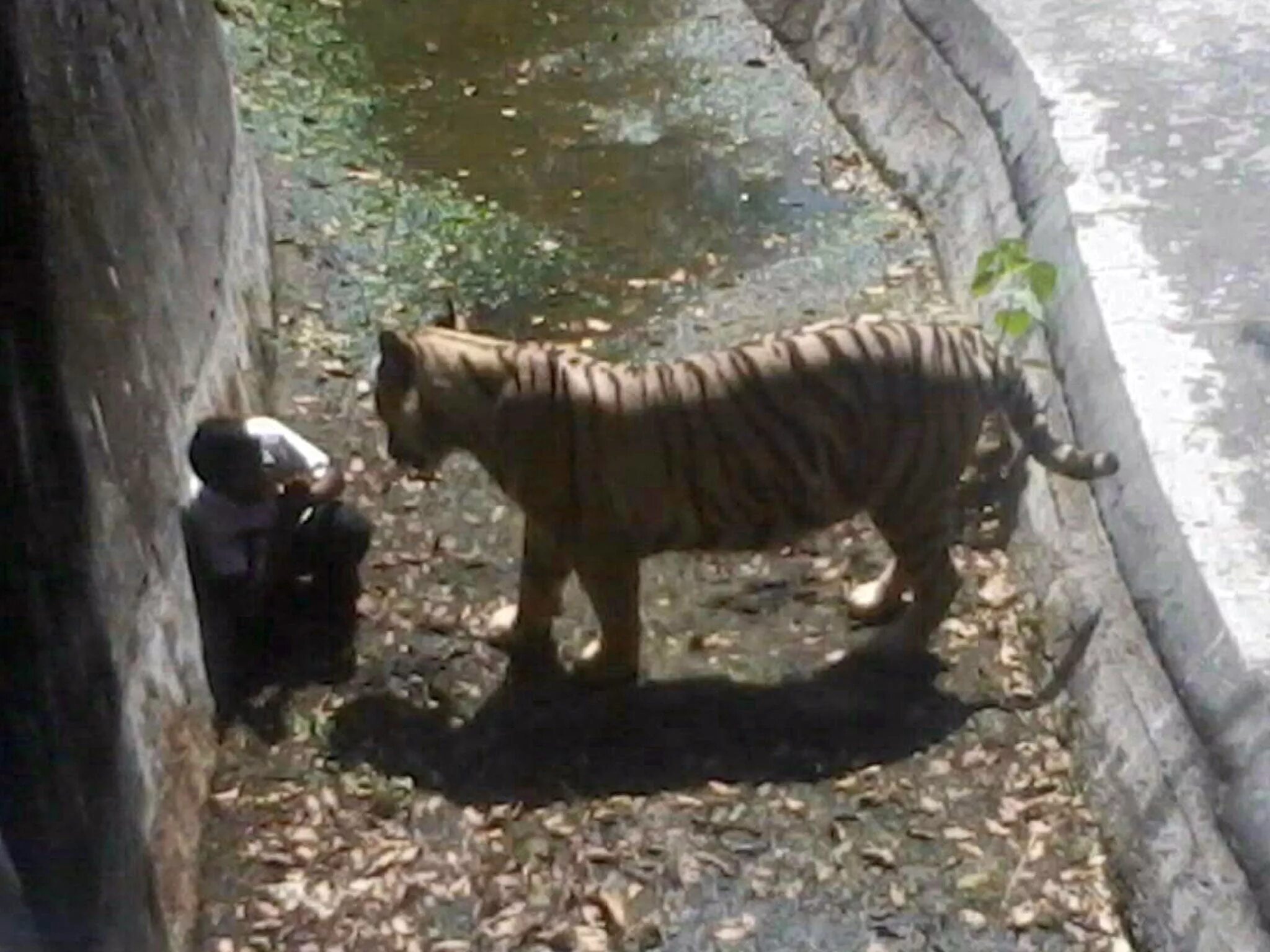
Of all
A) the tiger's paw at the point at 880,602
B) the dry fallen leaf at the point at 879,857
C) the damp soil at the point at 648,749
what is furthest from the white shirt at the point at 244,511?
the dry fallen leaf at the point at 879,857

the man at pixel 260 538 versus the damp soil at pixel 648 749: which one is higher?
the man at pixel 260 538

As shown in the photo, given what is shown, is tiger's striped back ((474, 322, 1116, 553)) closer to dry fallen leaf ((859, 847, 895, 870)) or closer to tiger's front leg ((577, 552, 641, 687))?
tiger's front leg ((577, 552, 641, 687))

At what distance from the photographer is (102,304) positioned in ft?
12.4

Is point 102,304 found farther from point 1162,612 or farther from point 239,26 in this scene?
point 239,26

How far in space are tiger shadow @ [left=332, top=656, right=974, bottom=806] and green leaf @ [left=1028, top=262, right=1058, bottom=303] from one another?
916 mm

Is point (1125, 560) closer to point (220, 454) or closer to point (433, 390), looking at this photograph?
point (433, 390)

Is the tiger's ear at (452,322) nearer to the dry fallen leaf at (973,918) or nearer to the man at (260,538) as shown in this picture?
the man at (260,538)

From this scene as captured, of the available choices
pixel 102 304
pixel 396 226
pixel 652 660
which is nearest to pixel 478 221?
pixel 396 226

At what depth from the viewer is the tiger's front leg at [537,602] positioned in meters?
4.32

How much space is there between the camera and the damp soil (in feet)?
13.0

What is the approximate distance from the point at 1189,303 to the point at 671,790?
152 centimetres

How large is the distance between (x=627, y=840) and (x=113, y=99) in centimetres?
168

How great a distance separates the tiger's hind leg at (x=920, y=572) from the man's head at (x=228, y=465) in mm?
1235

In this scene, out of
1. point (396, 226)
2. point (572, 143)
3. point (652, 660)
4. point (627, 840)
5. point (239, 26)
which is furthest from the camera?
point (239, 26)
